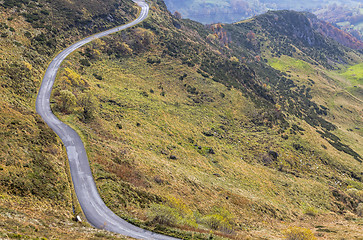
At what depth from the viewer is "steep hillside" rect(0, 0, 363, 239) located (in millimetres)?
26703

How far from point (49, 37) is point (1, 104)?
43.3 meters

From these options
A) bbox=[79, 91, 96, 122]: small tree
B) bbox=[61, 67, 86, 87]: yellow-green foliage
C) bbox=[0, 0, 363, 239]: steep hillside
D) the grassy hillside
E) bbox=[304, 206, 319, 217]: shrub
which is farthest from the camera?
bbox=[61, 67, 86, 87]: yellow-green foliage

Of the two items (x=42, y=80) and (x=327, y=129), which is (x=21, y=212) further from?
(x=327, y=129)

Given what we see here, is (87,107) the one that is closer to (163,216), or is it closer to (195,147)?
(195,147)

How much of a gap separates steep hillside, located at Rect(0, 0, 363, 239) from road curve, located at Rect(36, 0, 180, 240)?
1.05 meters

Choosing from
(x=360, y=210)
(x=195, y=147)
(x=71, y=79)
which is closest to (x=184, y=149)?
(x=195, y=147)

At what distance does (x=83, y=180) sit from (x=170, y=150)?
67.8 ft

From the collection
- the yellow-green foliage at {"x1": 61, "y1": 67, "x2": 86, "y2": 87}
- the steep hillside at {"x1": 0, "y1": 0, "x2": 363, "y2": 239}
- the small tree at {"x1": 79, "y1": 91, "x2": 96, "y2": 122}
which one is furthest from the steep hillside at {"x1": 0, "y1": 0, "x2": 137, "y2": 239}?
the small tree at {"x1": 79, "y1": 91, "x2": 96, "y2": 122}

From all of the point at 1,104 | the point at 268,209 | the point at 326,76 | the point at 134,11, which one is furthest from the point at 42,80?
the point at 326,76

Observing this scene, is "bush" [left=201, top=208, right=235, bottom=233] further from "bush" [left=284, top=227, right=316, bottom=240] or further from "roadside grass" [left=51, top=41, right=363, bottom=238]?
"bush" [left=284, top=227, right=316, bottom=240]

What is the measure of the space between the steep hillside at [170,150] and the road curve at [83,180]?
3.43 feet

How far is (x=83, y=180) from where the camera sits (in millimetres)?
30562

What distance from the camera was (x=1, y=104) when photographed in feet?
114

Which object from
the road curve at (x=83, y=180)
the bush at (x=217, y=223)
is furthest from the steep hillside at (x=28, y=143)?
the bush at (x=217, y=223)
